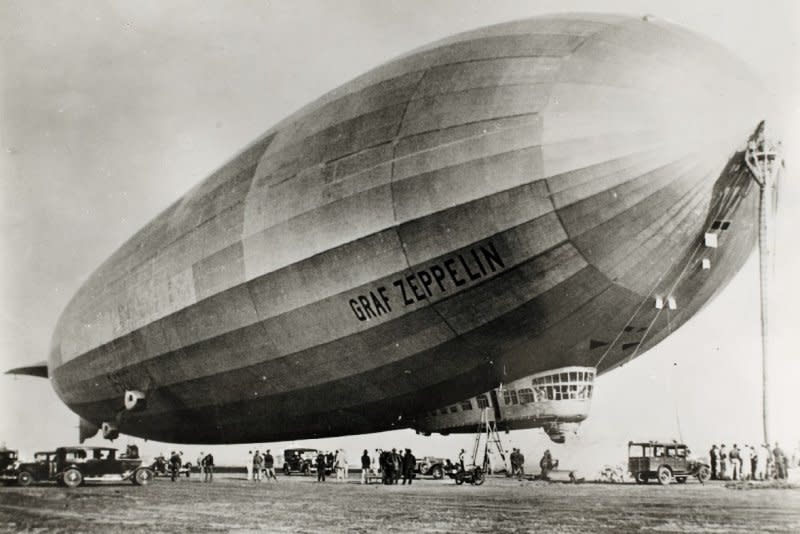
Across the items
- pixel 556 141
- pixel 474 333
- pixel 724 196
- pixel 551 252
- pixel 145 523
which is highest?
pixel 556 141

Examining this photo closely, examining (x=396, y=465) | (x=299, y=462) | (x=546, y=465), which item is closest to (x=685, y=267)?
(x=546, y=465)

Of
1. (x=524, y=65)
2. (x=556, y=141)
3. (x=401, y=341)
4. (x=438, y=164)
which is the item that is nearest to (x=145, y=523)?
(x=401, y=341)

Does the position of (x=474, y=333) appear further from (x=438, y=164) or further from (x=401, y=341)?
(x=438, y=164)

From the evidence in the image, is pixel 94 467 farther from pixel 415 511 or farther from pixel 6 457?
pixel 415 511

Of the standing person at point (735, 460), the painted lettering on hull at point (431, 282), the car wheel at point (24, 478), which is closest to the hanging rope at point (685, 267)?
the painted lettering on hull at point (431, 282)

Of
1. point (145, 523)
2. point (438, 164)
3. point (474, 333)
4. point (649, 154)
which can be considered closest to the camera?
point (145, 523)

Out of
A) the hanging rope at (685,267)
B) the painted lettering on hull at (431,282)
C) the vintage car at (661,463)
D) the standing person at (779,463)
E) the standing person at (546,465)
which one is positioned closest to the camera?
the hanging rope at (685,267)

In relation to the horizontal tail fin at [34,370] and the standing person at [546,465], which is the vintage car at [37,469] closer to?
the horizontal tail fin at [34,370]
